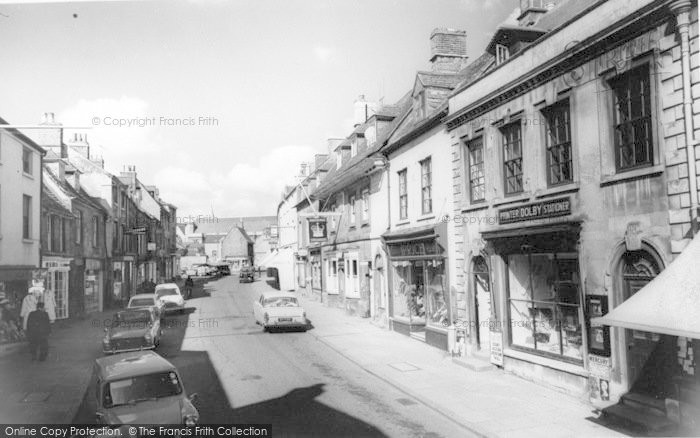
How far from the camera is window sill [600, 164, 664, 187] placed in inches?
334

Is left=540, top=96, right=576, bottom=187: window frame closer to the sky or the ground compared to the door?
closer to the sky

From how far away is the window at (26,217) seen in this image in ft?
62.8

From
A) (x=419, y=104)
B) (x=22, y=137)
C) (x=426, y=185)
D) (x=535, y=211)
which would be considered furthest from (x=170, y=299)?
(x=535, y=211)

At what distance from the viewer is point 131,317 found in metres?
16.1

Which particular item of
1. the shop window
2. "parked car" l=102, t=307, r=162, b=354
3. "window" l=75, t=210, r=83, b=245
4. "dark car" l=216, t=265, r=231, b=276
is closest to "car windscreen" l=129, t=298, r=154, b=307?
"parked car" l=102, t=307, r=162, b=354

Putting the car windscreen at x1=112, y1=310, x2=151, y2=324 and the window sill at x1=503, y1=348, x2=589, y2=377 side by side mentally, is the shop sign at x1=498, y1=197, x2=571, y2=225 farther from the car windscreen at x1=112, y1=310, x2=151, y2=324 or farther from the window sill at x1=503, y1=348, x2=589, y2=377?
the car windscreen at x1=112, y1=310, x2=151, y2=324

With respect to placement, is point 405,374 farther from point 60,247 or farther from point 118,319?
point 60,247

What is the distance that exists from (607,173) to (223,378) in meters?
9.96

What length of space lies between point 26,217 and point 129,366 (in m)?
14.1

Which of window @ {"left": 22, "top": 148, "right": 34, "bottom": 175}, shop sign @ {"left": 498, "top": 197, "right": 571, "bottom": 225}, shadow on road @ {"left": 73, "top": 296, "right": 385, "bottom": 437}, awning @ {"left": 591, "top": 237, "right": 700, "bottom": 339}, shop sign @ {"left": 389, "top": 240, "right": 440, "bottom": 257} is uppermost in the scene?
window @ {"left": 22, "top": 148, "right": 34, "bottom": 175}

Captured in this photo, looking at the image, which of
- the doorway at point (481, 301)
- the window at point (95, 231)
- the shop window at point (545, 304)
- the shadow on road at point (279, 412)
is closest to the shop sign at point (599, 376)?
the shop window at point (545, 304)

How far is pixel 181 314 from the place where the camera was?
26.7 meters

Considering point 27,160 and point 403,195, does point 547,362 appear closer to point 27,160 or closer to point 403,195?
point 403,195

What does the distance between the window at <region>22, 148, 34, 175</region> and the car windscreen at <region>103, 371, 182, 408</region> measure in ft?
48.8
